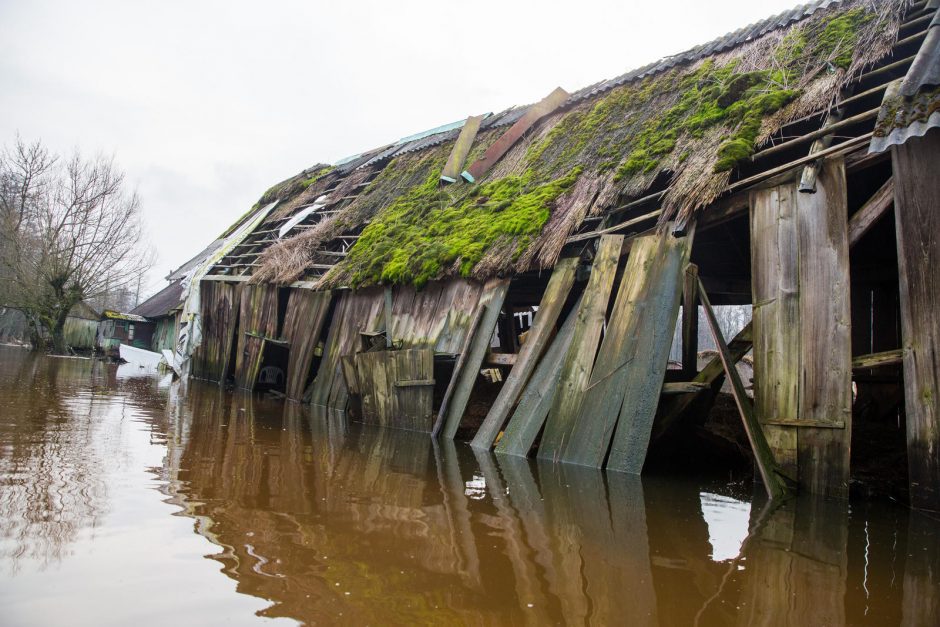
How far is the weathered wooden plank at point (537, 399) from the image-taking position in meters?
6.87

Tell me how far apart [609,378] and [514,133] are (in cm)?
767

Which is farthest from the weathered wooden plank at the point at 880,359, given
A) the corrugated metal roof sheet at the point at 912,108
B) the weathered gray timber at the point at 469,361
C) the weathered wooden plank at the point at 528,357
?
the weathered gray timber at the point at 469,361

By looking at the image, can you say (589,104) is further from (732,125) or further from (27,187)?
(27,187)

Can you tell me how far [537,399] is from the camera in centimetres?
702

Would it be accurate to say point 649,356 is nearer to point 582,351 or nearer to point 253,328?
point 582,351

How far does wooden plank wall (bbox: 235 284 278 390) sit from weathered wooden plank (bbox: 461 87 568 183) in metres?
5.09

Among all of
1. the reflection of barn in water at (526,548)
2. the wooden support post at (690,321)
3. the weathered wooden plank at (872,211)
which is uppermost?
the weathered wooden plank at (872,211)

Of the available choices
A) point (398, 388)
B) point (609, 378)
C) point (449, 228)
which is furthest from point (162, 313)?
point (609, 378)

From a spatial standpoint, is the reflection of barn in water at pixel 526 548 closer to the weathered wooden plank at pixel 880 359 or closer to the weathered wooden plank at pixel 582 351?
the weathered wooden plank at pixel 582 351

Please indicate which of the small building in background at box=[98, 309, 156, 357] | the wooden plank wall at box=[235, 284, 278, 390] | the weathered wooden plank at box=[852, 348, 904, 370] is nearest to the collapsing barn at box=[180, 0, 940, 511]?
the weathered wooden plank at box=[852, 348, 904, 370]

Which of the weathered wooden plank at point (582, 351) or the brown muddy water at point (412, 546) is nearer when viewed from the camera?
the brown muddy water at point (412, 546)

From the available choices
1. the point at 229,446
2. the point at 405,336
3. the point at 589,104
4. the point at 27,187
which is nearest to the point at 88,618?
the point at 229,446

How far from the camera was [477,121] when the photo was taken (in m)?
14.9

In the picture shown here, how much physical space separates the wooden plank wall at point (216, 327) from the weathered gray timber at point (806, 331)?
40.8 feet
